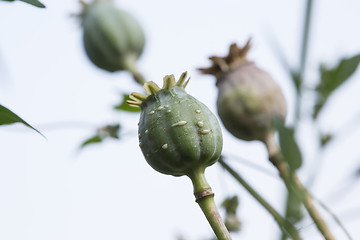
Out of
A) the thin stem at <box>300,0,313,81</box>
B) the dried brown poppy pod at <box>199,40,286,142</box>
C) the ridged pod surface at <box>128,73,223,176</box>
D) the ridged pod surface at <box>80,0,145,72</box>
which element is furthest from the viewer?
the ridged pod surface at <box>80,0,145,72</box>

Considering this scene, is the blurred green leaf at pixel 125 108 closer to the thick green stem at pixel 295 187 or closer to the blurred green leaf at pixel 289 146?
the thick green stem at pixel 295 187

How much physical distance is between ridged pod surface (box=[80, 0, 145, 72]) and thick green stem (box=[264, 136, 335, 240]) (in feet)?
1.56

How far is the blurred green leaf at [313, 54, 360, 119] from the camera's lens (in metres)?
0.43

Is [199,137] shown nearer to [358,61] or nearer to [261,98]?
[358,61]

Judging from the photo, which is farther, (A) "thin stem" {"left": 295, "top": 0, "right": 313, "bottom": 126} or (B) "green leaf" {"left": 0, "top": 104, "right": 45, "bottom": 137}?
(B) "green leaf" {"left": 0, "top": 104, "right": 45, "bottom": 137}

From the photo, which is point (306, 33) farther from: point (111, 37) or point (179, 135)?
point (111, 37)

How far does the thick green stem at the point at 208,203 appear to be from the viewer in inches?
19.5

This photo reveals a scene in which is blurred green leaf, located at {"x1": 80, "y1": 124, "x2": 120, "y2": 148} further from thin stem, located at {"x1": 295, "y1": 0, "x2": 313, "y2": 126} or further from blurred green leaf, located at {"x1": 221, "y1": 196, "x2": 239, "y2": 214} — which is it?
thin stem, located at {"x1": 295, "y1": 0, "x2": 313, "y2": 126}

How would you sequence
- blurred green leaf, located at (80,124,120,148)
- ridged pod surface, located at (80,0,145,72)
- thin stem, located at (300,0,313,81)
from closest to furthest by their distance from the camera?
thin stem, located at (300,0,313,81), blurred green leaf, located at (80,124,120,148), ridged pod surface, located at (80,0,145,72)

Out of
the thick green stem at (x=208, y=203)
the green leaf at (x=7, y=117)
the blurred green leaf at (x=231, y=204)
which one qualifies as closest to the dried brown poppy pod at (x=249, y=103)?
the blurred green leaf at (x=231, y=204)

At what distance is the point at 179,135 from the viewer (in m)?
0.55

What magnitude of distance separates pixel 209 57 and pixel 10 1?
22.3 inches

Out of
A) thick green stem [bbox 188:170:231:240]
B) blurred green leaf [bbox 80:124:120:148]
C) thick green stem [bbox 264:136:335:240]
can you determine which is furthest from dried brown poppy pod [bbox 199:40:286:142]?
thick green stem [bbox 188:170:231:240]

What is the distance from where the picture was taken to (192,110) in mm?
571
